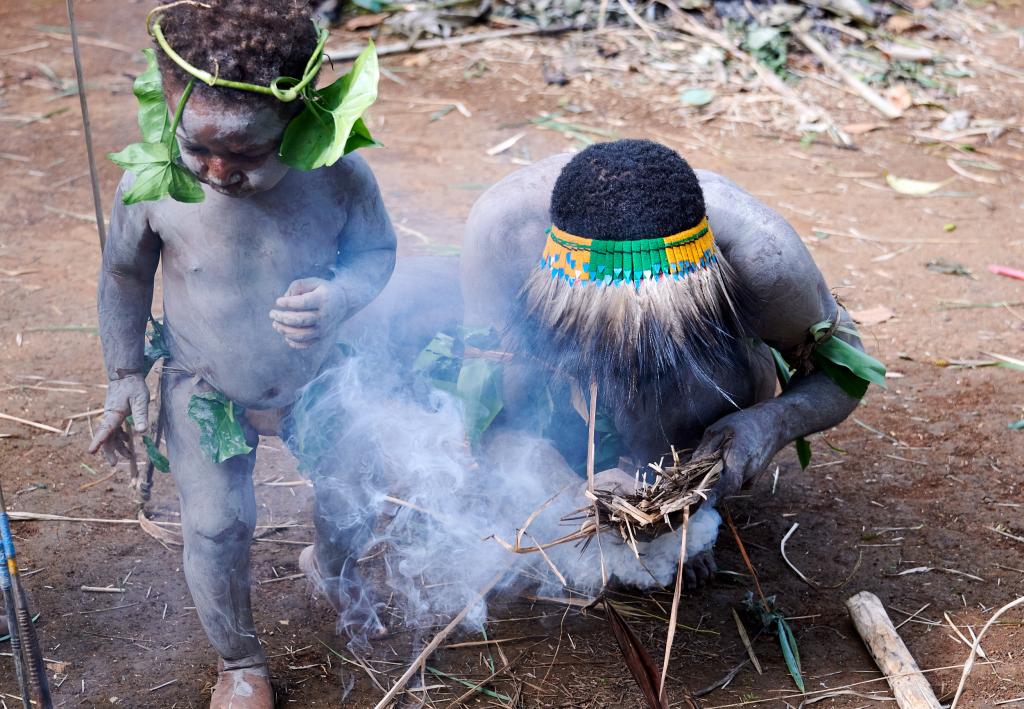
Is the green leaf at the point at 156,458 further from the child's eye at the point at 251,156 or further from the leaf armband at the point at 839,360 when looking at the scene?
the leaf armband at the point at 839,360

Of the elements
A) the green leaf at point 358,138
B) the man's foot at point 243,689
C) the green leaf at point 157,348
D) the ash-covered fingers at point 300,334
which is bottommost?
the man's foot at point 243,689

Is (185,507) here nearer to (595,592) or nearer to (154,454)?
(154,454)

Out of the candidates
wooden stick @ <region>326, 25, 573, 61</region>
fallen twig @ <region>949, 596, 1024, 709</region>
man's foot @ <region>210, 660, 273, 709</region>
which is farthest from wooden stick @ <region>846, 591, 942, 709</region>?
wooden stick @ <region>326, 25, 573, 61</region>

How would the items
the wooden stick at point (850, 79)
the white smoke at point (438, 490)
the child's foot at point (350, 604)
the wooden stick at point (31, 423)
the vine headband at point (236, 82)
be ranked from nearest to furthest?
the vine headband at point (236, 82) → the white smoke at point (438, 490) → the child's foot at point (350, 604) → the wooden stick at point (31, 423) → the wooden stick at point (850, 79)

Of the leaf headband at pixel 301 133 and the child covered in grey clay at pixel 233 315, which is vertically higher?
the leaf headband at pixel 301 133

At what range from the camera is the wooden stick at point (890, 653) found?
92.8 inches

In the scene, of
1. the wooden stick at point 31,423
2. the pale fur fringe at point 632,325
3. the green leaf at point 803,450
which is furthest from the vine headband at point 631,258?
the wooden stick at point 31,423

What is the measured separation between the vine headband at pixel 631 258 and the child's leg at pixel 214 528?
37.4 inches

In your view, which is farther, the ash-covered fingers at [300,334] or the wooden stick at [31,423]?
the wooden stick at [31,423]

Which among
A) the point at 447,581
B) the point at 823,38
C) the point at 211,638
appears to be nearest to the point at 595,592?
the point at 447,581

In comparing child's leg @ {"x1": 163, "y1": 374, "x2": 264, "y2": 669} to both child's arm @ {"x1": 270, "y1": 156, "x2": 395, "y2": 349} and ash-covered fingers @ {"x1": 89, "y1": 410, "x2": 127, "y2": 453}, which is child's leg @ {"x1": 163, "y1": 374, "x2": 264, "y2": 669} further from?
child's arm @ {"x1": 270, "y1": 156, "x2": 395, "y2": 349}

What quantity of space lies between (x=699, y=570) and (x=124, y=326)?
168cm

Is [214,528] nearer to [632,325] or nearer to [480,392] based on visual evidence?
[480,392]

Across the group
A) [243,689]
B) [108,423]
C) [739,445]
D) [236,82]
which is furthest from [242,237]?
[739,445]
